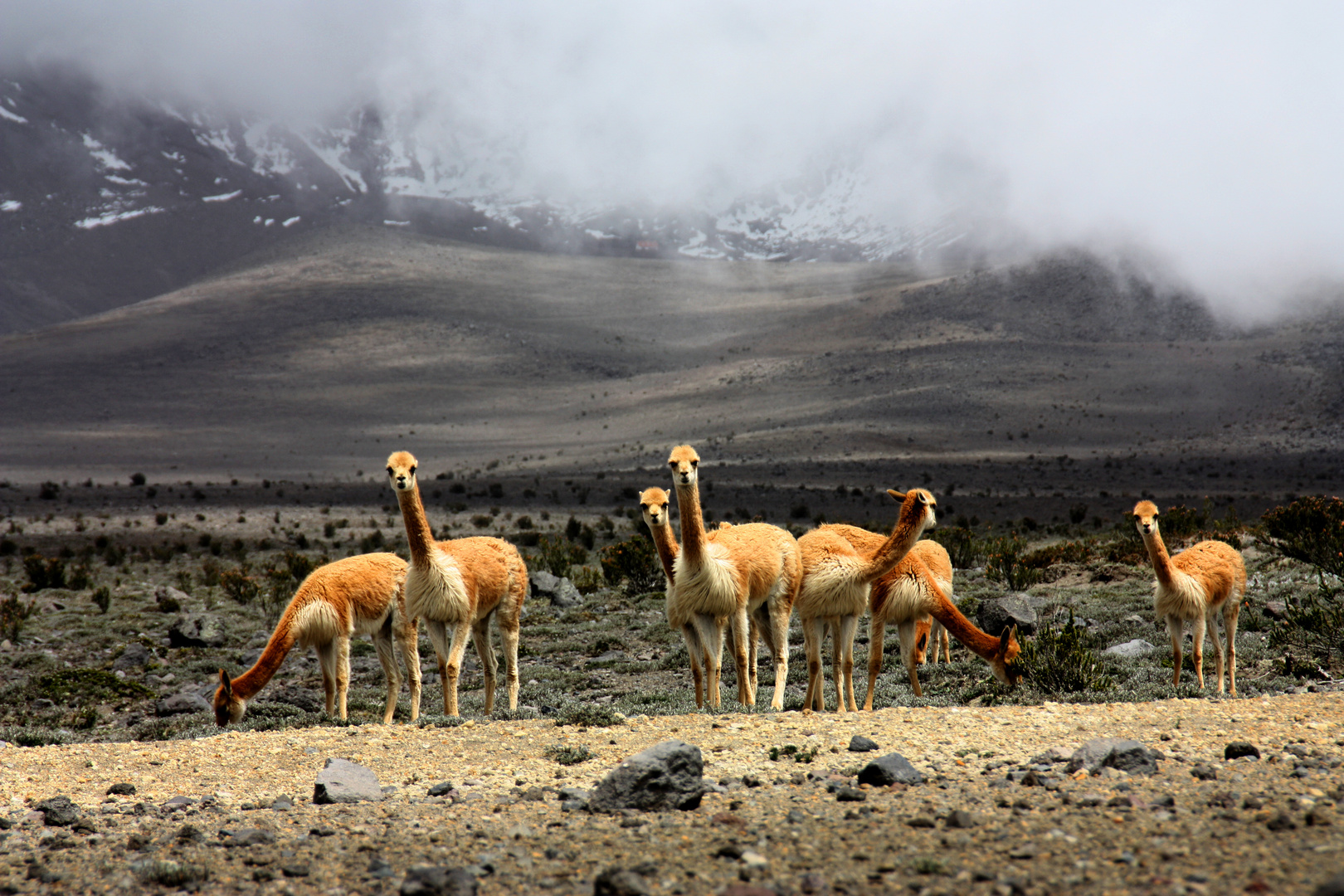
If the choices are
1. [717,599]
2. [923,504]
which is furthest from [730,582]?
A: [923,504]

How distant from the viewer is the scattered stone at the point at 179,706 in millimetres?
9312

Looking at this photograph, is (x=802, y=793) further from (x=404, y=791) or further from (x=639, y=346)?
(x=639, y=346)

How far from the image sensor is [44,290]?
150m

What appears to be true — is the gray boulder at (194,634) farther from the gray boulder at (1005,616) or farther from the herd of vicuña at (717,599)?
the gray boulder at (1005,616)

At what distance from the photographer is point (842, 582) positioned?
7.59m

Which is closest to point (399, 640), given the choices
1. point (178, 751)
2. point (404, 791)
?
point (178, 751)

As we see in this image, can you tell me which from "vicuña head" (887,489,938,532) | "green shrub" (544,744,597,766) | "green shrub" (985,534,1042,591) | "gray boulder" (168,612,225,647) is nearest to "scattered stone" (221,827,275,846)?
"green shrub" (544,744,597,766)

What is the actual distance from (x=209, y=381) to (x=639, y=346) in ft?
122

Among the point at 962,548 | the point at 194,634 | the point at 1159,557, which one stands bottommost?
the point at 962,548

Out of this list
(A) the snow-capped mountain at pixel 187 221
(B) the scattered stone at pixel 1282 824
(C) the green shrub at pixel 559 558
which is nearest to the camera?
(B) the scattered stone at pixel 1282 824

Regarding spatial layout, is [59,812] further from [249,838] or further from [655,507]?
[655,507]

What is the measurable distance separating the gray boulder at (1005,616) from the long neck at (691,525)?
17.6 ft

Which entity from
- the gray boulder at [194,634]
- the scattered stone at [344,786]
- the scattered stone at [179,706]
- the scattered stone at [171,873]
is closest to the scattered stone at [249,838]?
the scattered stone at [171,873]

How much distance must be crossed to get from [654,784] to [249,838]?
1.93 metres
